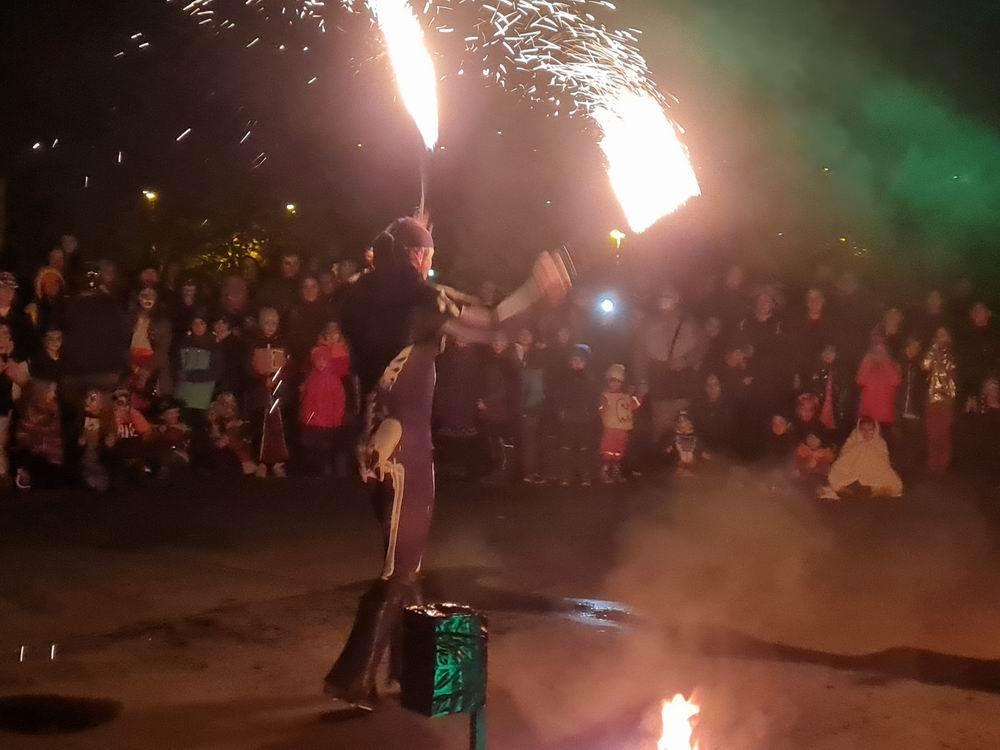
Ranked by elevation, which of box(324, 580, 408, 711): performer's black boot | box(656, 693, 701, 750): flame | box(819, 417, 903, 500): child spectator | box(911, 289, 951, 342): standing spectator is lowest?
box(656, 693, 701, 750): flame

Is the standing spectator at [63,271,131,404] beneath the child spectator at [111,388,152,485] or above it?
above

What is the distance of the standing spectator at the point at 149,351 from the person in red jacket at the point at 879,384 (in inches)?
251

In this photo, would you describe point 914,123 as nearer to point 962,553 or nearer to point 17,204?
point 962,553

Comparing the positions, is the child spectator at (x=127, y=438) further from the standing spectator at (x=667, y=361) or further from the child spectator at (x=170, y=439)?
the standing spectator at (x=667, y=361)

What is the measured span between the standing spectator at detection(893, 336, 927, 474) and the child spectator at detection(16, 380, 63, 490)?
7.54 meters

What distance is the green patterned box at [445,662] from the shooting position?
4047 millimetres

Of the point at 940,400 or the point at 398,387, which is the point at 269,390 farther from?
the point at 398,387

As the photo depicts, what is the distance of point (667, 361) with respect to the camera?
36.6 feet

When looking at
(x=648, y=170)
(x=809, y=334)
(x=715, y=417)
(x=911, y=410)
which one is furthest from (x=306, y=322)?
(x=648, y=170)

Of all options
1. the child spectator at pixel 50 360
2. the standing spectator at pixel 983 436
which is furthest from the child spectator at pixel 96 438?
the standing spectator at pixel 983 436

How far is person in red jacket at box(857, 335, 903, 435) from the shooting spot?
10.8 meters

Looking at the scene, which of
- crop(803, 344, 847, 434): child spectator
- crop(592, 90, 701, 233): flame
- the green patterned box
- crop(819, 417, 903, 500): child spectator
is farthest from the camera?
crop(803, 344, 847, 434): child spectator

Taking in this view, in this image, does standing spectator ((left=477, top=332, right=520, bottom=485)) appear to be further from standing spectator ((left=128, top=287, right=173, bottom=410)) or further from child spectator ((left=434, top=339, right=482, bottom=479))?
standing spectator ((left=128, top=287, right=173, bottom=410))

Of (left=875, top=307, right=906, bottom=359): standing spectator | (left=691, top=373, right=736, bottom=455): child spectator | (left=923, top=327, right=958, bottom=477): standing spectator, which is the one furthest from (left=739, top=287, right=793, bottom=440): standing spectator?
(left=923, top=327, right=958, bottom=477): standing spectator
